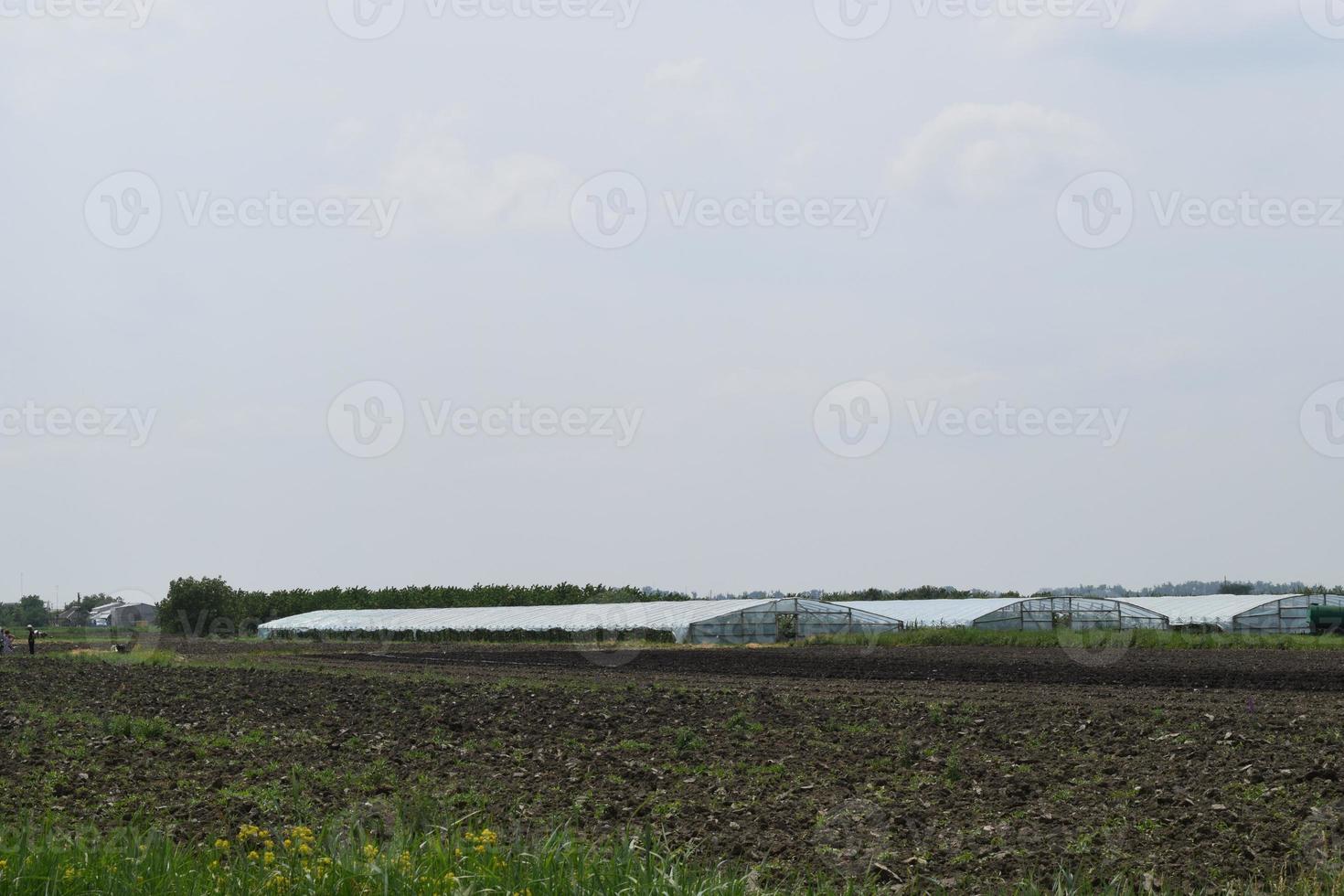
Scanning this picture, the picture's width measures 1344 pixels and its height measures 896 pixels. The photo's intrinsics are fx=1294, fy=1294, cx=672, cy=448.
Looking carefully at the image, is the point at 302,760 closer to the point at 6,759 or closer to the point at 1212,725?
the point at 6,759

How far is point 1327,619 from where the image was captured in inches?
2157

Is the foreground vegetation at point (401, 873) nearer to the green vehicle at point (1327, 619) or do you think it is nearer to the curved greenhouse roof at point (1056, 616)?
the curved greenhouse roof at point (1056, 616)

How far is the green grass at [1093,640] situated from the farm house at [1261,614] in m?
4.07

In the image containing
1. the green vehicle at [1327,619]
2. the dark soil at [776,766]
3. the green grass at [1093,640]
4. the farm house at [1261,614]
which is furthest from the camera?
the farm house at [1261,614]

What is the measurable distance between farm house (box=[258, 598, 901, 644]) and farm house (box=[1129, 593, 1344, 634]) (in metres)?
12.6

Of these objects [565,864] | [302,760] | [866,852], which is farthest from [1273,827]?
[302,760]

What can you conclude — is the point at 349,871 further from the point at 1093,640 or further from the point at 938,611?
the point at 938,611

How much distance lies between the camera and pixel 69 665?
39750 mm

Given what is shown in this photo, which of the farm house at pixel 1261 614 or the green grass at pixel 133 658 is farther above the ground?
the farm house at pixel 1261 614

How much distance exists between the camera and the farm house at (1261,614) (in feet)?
181

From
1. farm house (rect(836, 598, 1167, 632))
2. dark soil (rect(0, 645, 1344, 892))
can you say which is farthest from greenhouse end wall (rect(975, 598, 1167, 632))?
dark soil (rect(0, 645, 1344, 892))

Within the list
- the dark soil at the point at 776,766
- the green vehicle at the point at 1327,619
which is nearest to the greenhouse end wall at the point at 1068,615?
the green vehicle at the point at 1327,619

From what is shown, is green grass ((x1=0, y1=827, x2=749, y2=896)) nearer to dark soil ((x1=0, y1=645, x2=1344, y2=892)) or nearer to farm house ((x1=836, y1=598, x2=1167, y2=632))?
dark soil ((x1=0, y1=645, x2=1344, y2=892))

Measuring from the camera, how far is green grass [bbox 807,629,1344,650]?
45.7 meters
